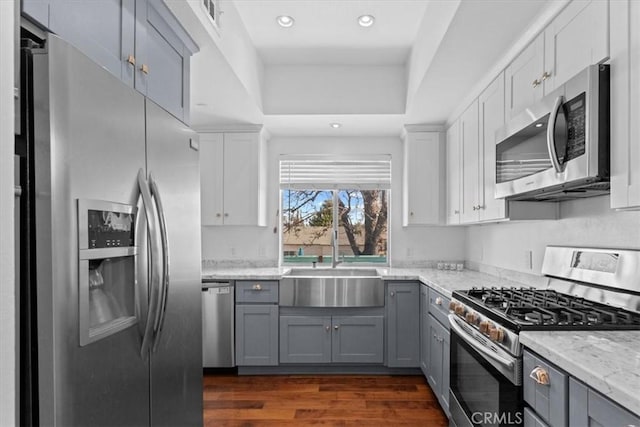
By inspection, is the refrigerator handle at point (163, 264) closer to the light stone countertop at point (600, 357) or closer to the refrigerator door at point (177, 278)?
the refrigerator door at point (177, 278)

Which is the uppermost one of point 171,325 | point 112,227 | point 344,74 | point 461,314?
point 344,74

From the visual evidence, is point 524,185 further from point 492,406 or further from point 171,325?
point 171,325

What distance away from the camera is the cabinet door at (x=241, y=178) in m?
3.96

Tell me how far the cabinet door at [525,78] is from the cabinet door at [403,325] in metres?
1.72

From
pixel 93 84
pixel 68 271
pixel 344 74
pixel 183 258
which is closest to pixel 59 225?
pixel 68 271

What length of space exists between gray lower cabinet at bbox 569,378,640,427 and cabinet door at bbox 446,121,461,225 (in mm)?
2422

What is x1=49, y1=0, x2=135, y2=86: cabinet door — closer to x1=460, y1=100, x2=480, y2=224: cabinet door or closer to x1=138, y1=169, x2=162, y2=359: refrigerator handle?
x1=138, y1=169, x2=162, y2=359: refrigerator handle

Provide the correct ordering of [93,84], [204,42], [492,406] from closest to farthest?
[93,84]
[492,406]
[204,42]

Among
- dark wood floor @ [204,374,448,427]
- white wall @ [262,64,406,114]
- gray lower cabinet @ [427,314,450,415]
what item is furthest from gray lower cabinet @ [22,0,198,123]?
gray lower cabinet @ [427,314,450,415]

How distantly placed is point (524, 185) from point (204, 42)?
1807 millimetres

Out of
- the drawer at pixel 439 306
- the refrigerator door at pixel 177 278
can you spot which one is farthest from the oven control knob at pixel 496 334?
the refrigerator door at pixel 177 278

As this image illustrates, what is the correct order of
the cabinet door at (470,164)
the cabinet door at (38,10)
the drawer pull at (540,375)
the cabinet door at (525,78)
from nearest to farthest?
the cabinet door at (38,10) → the drawer pull at (540,375) → the cabinet door at (525,78) → the cabinet door at (470,164)

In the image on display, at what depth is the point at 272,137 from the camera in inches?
172

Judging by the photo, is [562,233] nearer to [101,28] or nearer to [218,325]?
[101,28]
